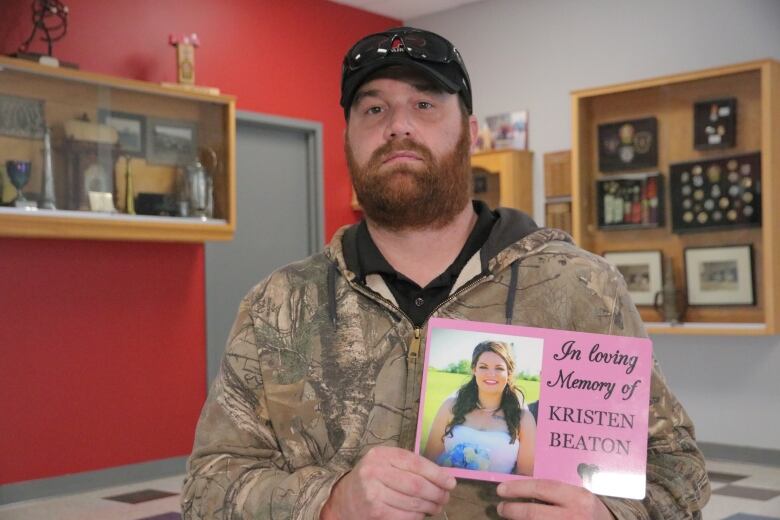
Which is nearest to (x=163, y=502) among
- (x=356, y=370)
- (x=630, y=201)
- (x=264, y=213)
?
(x=264, y=213)

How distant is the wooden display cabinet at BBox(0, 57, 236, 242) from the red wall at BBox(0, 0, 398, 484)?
365mm

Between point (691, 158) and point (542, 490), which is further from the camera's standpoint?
point (691, 158)

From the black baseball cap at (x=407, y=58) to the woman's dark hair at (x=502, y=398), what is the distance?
0.46 metres

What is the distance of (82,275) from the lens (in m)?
5.18

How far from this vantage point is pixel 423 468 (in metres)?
1.16

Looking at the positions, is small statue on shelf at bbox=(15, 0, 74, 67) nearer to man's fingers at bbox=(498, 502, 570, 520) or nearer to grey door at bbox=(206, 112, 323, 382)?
grey door at bbox=(206, 112, 323, 382)

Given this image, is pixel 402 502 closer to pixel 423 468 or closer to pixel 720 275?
pixel 423 468

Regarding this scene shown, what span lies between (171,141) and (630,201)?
2.77 metres

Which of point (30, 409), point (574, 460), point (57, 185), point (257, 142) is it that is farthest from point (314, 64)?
point (574, 460)

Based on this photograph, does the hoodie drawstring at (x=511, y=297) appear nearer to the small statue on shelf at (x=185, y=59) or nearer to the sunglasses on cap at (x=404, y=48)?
the sunglasses on cap at (x=404, y=48)

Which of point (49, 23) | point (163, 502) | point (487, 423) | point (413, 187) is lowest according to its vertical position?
point (163, 502)

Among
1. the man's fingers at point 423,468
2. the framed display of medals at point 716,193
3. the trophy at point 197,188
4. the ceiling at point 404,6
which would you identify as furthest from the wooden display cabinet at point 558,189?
the man's fingers at point 423,468

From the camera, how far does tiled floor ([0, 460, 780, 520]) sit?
4363 millimetres

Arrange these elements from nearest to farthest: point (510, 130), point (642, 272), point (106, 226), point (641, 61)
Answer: point (106, 226), point (642, 272), point (641, 61), point (510, 130)
